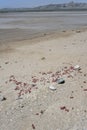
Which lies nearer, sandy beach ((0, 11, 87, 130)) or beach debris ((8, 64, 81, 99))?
sandy beach ((0, 11, 87, 130))

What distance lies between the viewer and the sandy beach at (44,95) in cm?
916

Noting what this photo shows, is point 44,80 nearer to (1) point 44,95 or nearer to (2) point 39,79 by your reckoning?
(2) point 39,79

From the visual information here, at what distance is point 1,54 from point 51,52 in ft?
9.17

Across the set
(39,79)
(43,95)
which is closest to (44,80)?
(39,79)

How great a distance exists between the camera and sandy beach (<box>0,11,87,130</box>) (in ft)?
30.1

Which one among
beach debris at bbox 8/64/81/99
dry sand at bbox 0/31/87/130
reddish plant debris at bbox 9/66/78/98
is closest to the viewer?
dry sand at bbox 0/31/87/130

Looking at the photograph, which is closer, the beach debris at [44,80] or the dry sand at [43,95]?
the dry sand at [43,95]

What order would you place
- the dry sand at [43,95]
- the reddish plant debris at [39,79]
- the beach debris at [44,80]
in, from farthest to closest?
the reddish plant debris at [39,79]
the beach debris at [44,80]
the dry sand at [43,95]

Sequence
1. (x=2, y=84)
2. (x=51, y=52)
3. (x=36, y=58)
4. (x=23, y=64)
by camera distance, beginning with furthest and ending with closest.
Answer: (x=51, y=52), (x=36, y=58), (x=23, y=64), (x=2, y=84)

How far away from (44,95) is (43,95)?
0.03m

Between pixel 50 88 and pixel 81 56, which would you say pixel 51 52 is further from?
pixel 50 88

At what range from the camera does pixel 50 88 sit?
10734 millimetres

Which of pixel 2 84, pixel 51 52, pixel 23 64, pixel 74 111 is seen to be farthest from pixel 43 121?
pixel 51 52

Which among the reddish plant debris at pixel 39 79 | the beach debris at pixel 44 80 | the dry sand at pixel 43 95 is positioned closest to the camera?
the dry sand at pixel 43 95
